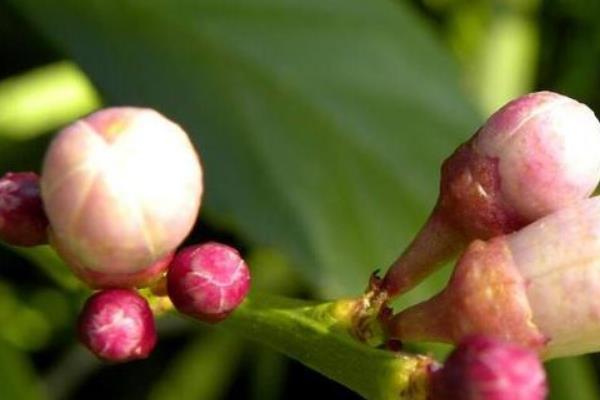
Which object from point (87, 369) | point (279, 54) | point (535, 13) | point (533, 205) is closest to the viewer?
point (533, 205)

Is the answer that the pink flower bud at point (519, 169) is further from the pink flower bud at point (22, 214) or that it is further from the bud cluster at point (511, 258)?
the pink flower bud at point (22, 214)

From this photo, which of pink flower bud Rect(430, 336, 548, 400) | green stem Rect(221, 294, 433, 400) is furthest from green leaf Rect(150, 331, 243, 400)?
pink flower bud Rect(430, 336, 548, 400)

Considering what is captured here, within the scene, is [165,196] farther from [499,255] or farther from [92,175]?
[499,255]

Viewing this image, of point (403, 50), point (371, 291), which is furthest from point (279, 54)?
point (371, 291)

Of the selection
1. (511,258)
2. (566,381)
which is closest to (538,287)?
(511,258)

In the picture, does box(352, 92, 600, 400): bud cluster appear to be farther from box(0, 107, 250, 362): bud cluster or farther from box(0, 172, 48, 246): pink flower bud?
box(0, 172, 48, 246): pink flower bud

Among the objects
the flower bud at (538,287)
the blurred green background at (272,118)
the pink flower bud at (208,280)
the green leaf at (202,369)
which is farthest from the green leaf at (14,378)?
the flower bud at (538,287)

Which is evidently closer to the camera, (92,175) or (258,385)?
(92,175)
